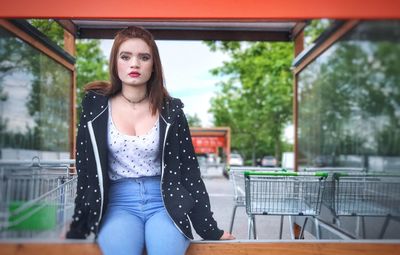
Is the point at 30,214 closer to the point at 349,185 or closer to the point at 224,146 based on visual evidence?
the point at 349,185

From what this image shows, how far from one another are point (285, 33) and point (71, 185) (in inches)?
77.0

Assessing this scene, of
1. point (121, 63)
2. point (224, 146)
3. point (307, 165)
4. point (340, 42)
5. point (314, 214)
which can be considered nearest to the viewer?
point (121, 63)

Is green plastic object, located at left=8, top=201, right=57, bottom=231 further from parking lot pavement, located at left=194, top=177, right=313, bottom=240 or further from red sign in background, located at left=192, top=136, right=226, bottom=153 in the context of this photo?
red sign in background, located at left=192, top=136, right=226, bottom=153

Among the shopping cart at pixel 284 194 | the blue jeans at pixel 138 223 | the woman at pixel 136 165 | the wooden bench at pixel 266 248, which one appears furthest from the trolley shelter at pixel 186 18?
the shopping cart at pixel 284 194

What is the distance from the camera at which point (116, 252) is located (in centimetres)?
239

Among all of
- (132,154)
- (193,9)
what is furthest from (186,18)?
(132,154)

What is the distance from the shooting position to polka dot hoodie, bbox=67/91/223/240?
2.51 metres

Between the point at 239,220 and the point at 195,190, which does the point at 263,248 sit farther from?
the point at 239,220

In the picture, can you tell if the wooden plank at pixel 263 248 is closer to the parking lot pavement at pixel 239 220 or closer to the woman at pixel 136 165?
the woman at pixel 136 165

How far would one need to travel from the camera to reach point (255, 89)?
5.62m

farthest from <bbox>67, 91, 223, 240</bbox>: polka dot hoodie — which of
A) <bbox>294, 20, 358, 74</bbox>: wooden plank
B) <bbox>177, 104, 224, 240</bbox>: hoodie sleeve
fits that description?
<bbox>294, 20, 358, 74</bbox>: wooden plank

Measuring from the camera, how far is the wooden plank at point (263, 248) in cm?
259

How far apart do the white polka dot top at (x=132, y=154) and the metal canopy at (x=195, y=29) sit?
0.62 m

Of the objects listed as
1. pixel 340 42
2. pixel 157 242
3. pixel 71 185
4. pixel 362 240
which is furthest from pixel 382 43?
pixel 71 185
